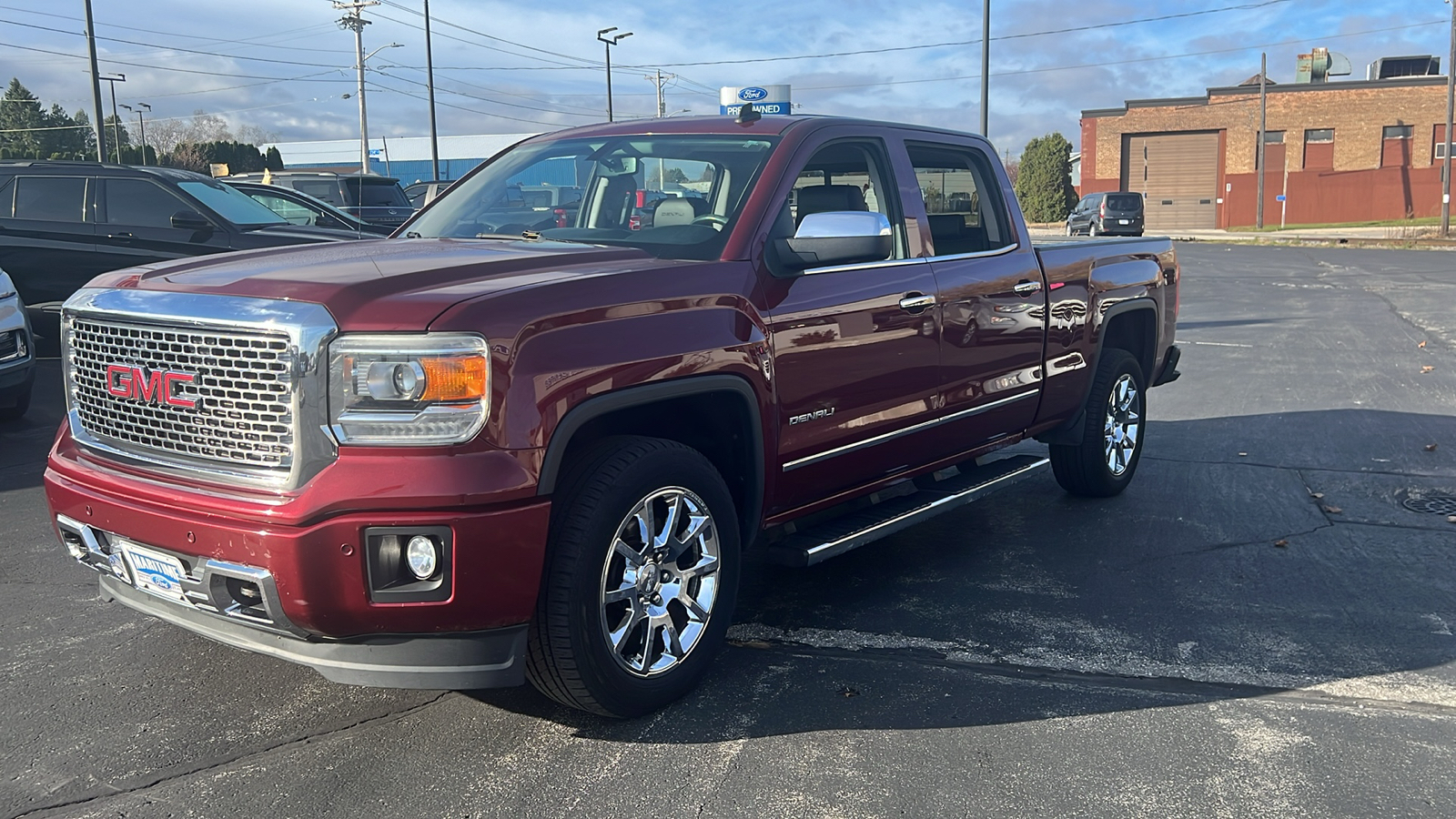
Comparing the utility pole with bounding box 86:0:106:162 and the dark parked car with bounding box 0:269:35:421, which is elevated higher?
the utility pole with bounding box 86:0:106:162

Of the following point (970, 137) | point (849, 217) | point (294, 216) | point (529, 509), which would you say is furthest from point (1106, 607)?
point (294, 216)

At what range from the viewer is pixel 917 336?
15.7 feet

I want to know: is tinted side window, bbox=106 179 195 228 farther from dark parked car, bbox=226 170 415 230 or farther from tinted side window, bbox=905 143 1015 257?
dark parked car, bbox=226 170 415 230

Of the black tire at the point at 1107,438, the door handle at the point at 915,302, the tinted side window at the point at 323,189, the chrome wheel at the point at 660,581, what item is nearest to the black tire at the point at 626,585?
the chrome wheel at the point at 660,581

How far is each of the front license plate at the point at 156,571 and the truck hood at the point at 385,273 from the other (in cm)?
75

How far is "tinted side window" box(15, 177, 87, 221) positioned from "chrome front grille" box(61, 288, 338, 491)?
8239 millimetres

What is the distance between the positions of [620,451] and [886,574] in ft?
7.07

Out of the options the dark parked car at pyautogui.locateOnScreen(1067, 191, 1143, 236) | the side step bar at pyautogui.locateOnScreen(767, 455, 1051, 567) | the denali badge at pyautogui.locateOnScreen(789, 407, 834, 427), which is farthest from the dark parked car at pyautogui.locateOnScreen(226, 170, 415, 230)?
the dark parked car at pyautogui.locateOnScreen(1067, 191, 1143, 236)

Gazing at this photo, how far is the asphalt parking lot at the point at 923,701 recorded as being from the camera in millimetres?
3295

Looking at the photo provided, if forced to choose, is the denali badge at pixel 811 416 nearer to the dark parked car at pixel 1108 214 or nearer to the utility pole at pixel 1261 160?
the dark parked car at pixel 1108 214

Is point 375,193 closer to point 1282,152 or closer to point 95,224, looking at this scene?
point 95,224

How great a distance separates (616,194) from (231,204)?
7.60 meters

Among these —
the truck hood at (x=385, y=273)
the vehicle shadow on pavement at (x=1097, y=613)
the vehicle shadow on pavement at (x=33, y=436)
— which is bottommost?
the vehicle shadow on pavement at (x=1097, y=613)

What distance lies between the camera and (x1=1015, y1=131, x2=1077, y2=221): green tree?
5519 centimetres
